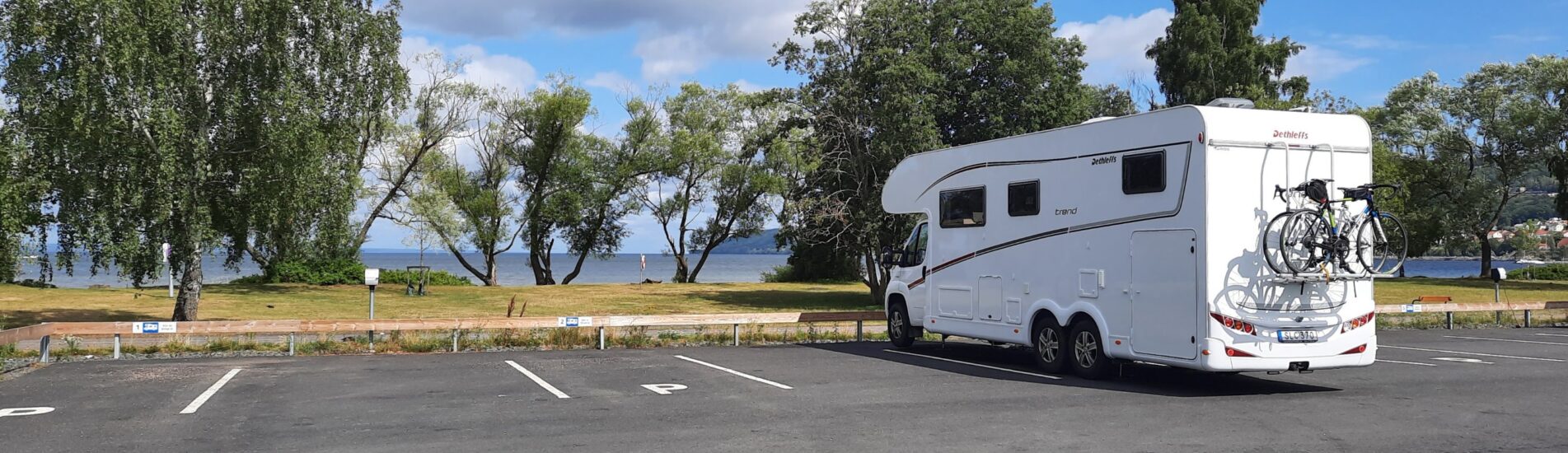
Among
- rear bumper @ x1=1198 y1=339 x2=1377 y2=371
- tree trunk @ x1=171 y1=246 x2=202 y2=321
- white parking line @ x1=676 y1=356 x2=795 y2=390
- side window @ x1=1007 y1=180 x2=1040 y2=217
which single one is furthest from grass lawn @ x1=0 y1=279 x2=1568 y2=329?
rear bumper @ x1=1198 y1=339 x2=1377 y2=371

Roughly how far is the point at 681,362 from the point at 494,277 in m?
34.0

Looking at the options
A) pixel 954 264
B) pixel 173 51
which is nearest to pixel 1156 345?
pixel 954 264

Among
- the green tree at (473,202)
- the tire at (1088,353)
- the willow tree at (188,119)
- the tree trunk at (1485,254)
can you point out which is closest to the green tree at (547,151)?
the green tree at (473,202)

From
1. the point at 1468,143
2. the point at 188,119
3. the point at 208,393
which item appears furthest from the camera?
the point at 1468,143

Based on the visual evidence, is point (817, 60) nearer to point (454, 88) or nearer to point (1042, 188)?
point (454, 88)

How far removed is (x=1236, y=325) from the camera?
1125 cm

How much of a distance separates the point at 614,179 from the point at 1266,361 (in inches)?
1461

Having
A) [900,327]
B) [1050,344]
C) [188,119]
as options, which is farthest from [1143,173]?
[188,119]

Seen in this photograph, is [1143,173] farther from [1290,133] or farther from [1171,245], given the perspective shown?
[1290,133]

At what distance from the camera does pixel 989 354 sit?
651 inches

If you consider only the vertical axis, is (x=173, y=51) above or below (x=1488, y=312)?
above

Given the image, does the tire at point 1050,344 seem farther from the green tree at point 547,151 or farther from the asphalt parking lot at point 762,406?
the green tree at point 547,151

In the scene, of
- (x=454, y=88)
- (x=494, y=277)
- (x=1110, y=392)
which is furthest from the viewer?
(x=494, y=277)

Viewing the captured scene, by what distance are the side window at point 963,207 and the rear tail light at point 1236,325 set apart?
4087 mm
